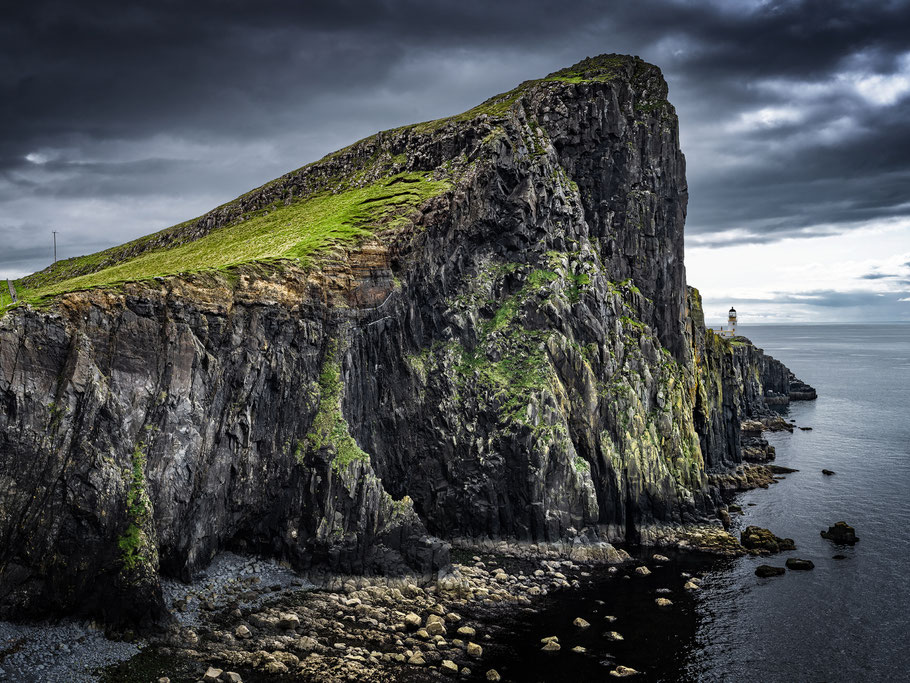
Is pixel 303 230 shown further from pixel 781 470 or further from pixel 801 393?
pixel 801 393

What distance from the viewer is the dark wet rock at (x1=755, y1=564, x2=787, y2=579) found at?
5500cm

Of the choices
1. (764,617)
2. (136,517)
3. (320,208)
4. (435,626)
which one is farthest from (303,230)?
(764,617)

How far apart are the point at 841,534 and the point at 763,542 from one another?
27.1 ft

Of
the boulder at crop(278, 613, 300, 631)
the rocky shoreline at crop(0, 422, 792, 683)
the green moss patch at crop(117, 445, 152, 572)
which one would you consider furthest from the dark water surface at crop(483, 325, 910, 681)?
the green moss patch at crop(117, 445, 152, 572)

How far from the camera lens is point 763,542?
62.2 metres

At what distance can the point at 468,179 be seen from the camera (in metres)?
69.8

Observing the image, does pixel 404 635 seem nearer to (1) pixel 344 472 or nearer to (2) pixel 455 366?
(1) pixel 344 472

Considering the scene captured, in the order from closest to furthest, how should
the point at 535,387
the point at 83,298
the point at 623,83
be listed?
the point at 83,298
the point at 535,387
the point at 623,83

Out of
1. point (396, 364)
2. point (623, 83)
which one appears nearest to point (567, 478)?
point (396, 364)

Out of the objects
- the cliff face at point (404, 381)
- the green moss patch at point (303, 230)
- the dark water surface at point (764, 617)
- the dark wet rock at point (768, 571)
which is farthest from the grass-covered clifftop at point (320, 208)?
the dark wet rock at point (768, 571)

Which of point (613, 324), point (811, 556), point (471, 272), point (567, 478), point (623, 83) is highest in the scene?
point (623, 83)

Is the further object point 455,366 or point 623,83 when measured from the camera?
point 623,83

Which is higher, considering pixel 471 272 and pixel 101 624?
pixel 471 272

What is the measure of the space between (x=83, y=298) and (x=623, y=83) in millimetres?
69821
